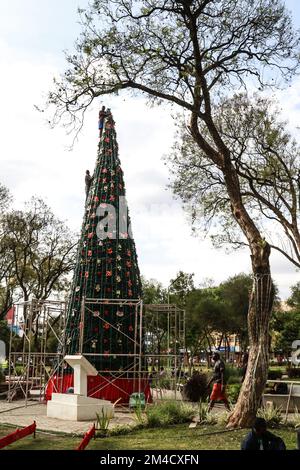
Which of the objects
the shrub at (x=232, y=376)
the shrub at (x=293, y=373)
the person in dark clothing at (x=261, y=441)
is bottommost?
the shrub at (x=293, y=373)

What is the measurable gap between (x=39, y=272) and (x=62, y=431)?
20613mm

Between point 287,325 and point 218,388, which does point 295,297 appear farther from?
point 218,388

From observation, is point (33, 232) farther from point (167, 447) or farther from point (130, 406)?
point (167, 447)

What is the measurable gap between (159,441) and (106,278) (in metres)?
7.88

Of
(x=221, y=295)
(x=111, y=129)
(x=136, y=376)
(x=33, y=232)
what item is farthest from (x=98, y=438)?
(x=221, y=295)

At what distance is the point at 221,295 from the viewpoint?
47.6 meters

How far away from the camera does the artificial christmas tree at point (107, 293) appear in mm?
16484

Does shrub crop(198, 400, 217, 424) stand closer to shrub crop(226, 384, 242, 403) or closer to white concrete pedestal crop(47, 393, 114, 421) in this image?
white concrete pedestal crop(47, 393, 114, 421)

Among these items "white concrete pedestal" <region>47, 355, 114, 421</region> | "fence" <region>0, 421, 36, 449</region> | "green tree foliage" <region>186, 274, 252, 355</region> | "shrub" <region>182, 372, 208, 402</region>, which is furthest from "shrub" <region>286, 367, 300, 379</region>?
"fence" <region>0, 421, 36, 449</region>

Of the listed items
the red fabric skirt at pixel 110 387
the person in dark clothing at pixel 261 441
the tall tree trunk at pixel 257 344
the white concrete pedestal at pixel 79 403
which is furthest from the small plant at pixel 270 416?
the person in dark clothing at pixel 261 441

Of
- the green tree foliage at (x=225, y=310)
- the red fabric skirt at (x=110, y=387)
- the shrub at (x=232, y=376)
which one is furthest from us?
the green tree foliage at (x=225, y=310)

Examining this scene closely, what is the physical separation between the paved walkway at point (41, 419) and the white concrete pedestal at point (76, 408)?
0.23 metres

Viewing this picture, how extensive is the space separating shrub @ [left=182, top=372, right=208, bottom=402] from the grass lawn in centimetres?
659

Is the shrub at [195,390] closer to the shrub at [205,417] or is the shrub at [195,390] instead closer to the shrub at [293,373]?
the shrub at [205,417]
